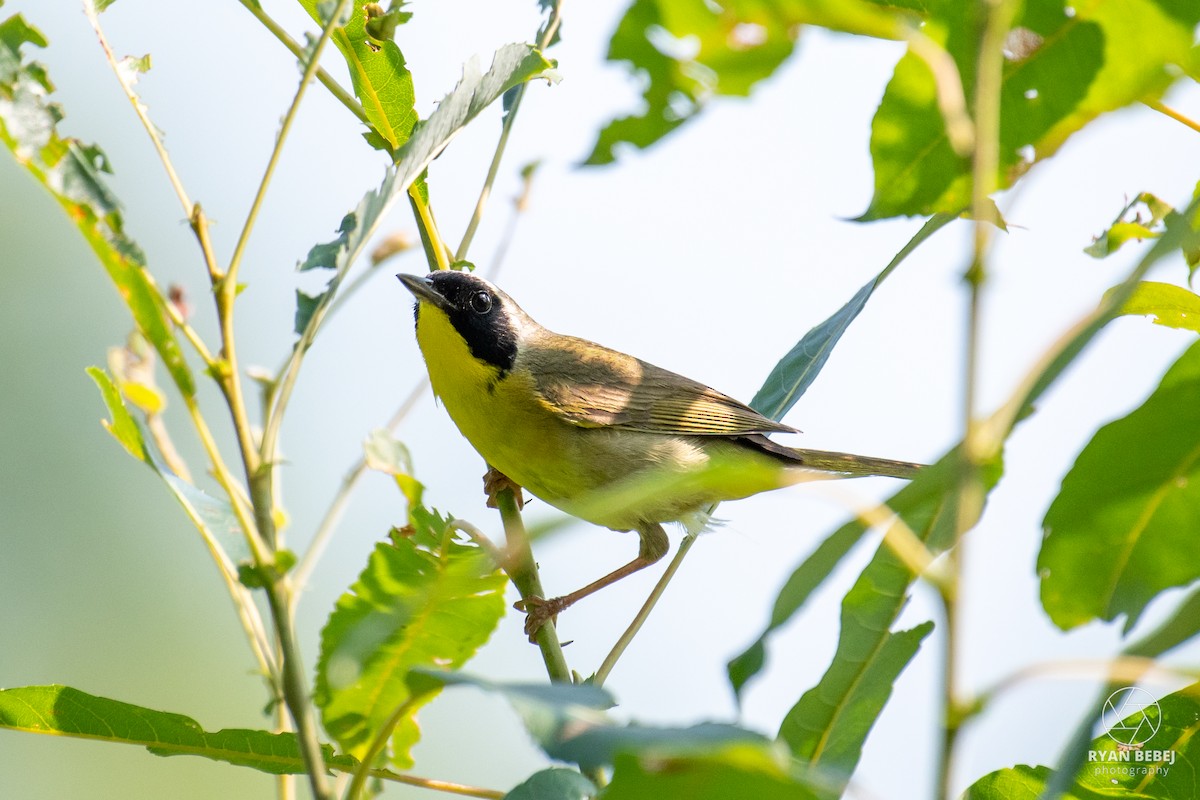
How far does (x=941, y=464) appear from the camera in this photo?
1.49 meters

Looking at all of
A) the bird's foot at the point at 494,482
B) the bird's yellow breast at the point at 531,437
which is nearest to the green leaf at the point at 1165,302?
the bird's yellow breast at the point at 531,437

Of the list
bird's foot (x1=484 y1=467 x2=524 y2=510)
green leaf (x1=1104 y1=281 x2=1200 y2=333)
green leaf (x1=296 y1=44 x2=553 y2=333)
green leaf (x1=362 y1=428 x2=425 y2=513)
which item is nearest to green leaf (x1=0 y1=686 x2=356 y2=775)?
green leaf (x1=362 y1=428 x2=425 y2=513)

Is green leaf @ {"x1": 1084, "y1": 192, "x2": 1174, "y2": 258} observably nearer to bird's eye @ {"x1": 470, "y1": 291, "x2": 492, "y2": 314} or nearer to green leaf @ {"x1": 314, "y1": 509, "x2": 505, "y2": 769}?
green leaf @ {"x1": 314, "y1": 509, "x2": 505, "y2": 769}

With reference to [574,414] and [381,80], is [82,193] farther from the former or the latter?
[574,414]

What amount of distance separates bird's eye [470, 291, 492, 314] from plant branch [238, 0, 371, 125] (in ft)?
8.06

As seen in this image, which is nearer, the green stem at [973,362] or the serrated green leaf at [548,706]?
the green stem at [973,362]

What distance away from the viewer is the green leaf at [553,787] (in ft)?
5.67

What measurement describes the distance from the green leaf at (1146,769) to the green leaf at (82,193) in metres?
1.61

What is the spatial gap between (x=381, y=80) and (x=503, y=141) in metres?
0.31

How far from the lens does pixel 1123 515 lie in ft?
6.21

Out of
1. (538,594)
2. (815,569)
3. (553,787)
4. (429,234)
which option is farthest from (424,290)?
(815,569)

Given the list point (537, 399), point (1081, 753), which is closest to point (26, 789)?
point (537, 399)

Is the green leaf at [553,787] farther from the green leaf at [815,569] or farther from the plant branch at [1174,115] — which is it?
the plant branch at [1174,115]

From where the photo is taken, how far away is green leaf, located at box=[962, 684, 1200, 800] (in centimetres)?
218
